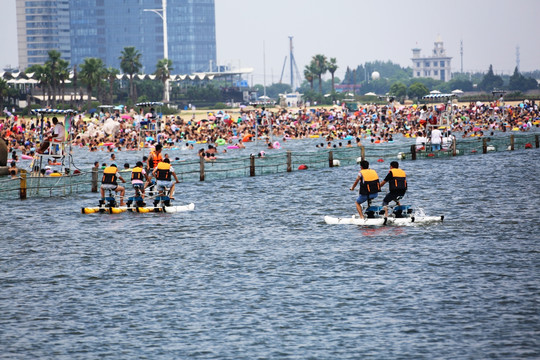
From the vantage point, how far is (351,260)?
23109 mm

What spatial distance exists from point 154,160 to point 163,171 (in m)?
2.66

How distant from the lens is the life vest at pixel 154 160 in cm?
3409

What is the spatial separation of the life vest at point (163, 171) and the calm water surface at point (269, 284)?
1.67 meters

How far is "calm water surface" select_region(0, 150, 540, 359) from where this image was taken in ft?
52.1

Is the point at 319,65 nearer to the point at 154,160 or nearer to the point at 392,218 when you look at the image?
the point at 154,160

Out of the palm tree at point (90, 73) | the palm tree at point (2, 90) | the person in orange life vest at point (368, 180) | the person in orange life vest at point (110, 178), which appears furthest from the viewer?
the palm tree at point (90, 73)

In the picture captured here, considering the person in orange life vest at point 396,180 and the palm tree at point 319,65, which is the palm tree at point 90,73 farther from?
the person in orange life vest at point 396,180

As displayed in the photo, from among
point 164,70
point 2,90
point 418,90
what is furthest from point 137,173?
point 418,90

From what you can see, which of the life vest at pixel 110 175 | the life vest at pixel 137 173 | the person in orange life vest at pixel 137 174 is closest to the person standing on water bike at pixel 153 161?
the person in orange life vest at pixel 137 174

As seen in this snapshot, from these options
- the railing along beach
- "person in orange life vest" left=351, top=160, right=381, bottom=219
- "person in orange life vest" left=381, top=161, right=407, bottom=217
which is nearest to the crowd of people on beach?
the railing along beach

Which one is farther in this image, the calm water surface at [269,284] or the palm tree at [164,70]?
the palm tree at [164,70]

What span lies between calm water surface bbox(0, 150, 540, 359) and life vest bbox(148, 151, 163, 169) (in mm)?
2532

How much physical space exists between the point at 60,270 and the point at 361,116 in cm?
9554

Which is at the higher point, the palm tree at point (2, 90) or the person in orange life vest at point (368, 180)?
the palm tree at point (2, 90)
